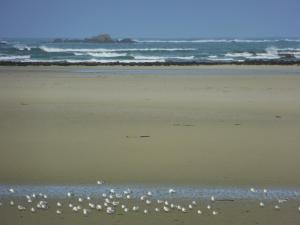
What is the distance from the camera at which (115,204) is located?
254 inches

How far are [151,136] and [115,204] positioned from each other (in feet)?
13.4

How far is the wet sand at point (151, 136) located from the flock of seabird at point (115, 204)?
830 mm

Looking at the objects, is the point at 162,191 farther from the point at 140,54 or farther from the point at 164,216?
the point at 140,54

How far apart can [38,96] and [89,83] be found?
189 inches

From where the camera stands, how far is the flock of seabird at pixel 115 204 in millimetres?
6250

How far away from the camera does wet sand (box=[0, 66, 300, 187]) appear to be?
8000 mm

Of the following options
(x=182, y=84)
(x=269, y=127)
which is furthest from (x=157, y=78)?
(x=269, y=127)

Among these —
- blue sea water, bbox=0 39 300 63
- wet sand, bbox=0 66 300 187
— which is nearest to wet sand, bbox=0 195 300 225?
wet sand, bbox=0 66 300 187

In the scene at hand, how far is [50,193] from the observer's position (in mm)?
7016

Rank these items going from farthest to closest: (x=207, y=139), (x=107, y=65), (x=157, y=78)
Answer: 1. (x=107, y=65)
2. (x=157, y=78)
3. (x=207, y=139)

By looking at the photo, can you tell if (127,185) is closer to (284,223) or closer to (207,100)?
(284,223)

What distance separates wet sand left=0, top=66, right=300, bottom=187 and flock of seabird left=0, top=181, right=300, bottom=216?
0.83m

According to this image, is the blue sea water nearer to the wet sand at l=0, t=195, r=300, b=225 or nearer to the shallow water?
the shallow water

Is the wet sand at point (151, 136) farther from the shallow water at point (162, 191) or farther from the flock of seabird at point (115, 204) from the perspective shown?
the flock of seabird at point (115, 204)
